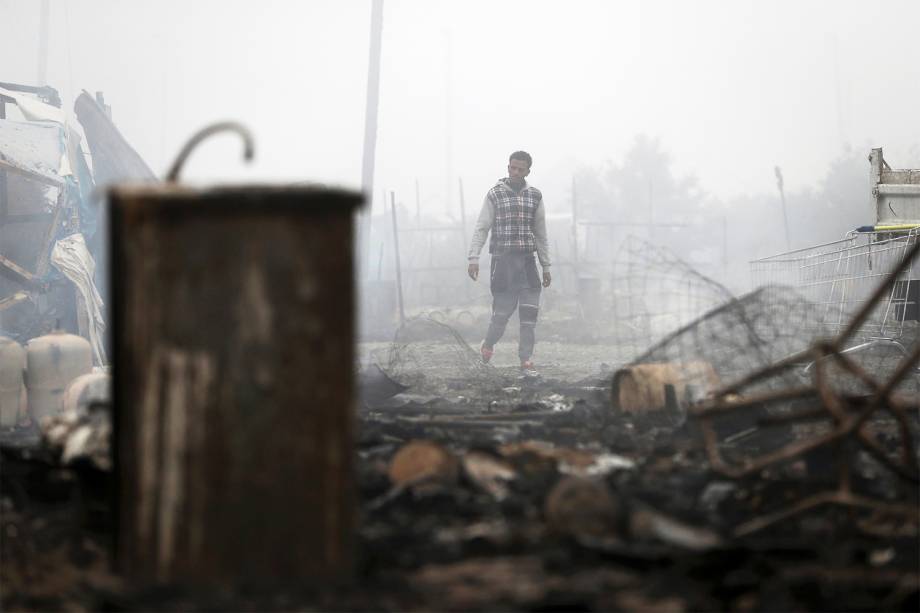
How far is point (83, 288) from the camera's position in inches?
402

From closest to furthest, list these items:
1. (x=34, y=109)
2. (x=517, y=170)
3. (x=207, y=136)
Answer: (x=207, y=136) < (x=517, y=170) < (x=34, y=109)

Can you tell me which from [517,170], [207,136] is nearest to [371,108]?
[517,170]

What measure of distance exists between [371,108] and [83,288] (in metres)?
9.54

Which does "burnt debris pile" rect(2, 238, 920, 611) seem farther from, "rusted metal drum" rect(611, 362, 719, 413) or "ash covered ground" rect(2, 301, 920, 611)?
"rusted metal drum" rect(611, 362, 719, 413)

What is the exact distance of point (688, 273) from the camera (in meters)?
5.10

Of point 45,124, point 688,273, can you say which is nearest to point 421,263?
point 45,124

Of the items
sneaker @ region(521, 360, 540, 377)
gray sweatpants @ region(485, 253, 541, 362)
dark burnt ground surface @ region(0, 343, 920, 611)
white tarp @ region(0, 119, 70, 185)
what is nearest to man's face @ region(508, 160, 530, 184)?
gray sweatpants @ region(485, 253, 541, 362)

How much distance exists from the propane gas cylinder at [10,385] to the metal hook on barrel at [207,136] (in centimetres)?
500

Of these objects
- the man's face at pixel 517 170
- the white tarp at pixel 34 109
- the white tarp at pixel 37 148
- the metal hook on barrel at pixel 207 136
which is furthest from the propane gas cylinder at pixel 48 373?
the white tarp at pixel 34 109

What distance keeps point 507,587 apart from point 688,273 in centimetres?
326

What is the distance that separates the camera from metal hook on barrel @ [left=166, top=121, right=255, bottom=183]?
2350mm

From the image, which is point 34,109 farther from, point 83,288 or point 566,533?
point 566,533

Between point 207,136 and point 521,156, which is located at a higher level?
point 521,156

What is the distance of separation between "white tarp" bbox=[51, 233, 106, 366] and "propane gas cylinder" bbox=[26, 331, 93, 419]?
3.32 m
